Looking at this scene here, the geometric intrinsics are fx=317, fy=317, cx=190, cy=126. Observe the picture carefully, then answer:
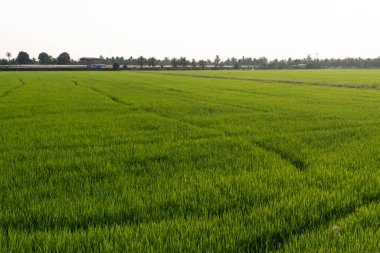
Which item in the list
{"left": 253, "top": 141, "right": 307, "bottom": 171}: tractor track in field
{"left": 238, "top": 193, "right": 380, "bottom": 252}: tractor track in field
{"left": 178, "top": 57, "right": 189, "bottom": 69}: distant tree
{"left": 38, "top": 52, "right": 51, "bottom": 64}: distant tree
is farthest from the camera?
{"left": 38, "top": 52, "right": 51, "bottom": 64}: distant tree

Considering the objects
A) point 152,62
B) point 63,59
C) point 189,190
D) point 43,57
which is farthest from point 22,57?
point 189,190

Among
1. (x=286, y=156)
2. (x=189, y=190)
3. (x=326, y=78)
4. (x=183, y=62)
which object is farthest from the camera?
(x=183, y=62)

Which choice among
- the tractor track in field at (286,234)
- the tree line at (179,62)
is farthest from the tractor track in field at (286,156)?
the tree line at (179,62)

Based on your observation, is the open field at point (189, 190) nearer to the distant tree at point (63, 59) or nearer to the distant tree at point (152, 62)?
the distant tree at point (152, 62)

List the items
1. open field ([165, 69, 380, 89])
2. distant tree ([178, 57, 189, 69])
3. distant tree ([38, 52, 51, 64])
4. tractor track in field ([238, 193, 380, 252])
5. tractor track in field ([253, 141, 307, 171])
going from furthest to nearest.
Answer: distant tree ([38, 52, 51, 64])
distant tree ([178, 57, 189, 69])
open field ([165, 69, 380, 89])
tractor track in field ([253, 141, 307, 171])
tractor track in field ([238, 193, 380, 252])

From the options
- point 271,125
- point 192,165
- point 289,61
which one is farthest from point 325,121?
point 289,61

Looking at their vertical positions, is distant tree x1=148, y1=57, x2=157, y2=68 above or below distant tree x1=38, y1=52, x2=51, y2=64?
below

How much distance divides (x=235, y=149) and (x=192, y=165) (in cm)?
153

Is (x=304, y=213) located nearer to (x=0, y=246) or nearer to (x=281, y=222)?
(x=281, y=222)

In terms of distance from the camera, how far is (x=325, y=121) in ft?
35.0

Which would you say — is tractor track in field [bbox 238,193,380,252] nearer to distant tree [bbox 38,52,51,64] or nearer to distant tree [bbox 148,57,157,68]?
distant tree [bbox 148,57,157,68]

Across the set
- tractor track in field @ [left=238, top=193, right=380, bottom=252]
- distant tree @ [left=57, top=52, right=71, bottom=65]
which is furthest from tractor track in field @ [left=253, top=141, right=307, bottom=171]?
distant tree @ [left=57, top=52, right=71, bottom=65]

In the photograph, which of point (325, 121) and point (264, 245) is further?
point (325, 121)

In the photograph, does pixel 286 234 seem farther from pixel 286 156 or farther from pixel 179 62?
pixel 179 62
